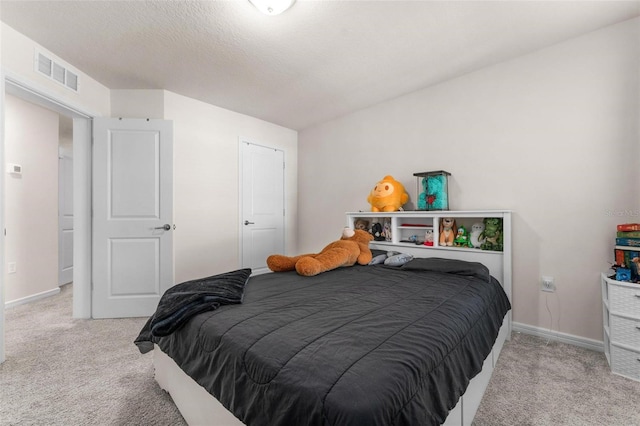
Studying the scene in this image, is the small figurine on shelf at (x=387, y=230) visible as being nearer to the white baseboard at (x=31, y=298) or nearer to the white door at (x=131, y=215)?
the white door at (x=131, y=215)

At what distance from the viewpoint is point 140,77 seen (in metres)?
2.90

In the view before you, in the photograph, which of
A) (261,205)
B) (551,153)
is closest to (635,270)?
(551,153)

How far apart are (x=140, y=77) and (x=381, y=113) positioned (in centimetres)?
260

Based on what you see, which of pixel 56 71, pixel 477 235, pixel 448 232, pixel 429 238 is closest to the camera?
pixel 56 71

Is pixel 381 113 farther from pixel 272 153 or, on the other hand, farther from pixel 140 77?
pixel 140 77

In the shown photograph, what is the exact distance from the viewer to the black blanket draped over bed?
2.80 ft

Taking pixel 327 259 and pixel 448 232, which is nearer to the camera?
pixel 327 259

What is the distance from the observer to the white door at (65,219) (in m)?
4.39

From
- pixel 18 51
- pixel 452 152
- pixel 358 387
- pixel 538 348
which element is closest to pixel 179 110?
pixel 18 51

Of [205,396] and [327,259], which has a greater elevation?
[327,259]

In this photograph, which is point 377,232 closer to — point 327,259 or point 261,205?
point 327,259

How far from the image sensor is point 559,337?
2.36 metres

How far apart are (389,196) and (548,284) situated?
1551 mm

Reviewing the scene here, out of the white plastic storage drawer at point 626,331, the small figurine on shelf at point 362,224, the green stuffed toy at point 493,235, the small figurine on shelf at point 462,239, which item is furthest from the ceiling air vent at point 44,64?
the white plastic storage drawer at point 626,331
